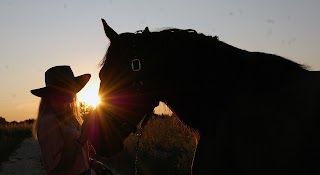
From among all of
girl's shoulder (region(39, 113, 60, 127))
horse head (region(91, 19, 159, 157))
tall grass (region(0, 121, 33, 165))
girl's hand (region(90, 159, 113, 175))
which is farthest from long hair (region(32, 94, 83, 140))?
tall grass (region(0, 121, 33, 165))

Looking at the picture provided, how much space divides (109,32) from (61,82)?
1.31 metres

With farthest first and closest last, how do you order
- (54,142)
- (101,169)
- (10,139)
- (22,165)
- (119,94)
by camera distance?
1. (10,139)
2. (22,165)
3. (101,169)
4. (54,142)
5. (119,94)

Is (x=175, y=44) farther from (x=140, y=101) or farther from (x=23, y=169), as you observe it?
(x=23, y=169)

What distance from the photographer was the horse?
2441mm

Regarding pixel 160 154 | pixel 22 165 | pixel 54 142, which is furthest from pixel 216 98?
pixel 22 165

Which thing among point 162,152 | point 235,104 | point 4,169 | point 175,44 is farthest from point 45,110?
point 4,169

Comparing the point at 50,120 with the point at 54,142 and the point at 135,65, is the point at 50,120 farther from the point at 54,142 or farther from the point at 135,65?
the point at 135,65

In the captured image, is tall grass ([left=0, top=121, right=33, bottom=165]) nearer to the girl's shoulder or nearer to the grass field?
Answer: the grass field

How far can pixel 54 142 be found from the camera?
161 inches

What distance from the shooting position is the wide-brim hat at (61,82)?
4.23 metres

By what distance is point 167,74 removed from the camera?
3.24 metres

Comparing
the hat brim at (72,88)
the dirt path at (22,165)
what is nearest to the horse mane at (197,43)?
the hat brim at (72,88)

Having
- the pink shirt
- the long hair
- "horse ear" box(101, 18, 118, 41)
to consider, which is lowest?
the pink shirt

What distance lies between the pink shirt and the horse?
0.99 metres
